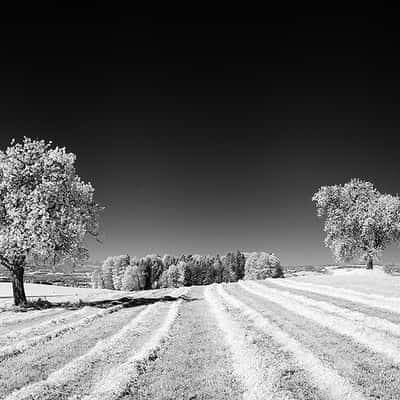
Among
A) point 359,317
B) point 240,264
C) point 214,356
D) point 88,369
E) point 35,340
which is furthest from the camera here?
point 240,264

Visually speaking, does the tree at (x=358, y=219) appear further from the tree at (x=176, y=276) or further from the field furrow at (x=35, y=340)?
the tree at (x=176, y=276)

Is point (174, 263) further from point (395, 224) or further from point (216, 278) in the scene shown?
point (395, 224)

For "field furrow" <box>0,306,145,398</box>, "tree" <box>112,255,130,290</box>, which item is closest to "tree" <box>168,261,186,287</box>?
"tree" <box>112,255,130,290</box>

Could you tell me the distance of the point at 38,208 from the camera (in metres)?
27.5

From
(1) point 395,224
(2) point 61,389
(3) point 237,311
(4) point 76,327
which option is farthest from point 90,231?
(1) point 395,224

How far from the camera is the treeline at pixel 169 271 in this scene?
374ft

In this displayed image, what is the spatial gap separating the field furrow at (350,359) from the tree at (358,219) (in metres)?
36.6

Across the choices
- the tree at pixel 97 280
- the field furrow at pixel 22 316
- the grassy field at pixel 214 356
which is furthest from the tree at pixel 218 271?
the grassy field at pixel 214 356

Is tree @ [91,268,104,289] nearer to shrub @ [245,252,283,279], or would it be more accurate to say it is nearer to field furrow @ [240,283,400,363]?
shrub @ [245,252,283,279]

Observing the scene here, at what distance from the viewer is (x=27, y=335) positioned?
685 inches

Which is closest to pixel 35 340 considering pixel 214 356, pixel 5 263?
pixel 214 356

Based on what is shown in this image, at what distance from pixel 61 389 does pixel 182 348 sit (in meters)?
5.35

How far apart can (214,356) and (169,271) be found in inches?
4273

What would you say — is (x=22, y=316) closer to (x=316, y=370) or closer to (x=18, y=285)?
(x=18, y=285)
